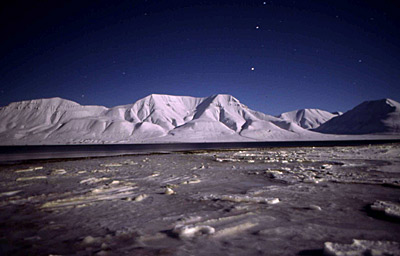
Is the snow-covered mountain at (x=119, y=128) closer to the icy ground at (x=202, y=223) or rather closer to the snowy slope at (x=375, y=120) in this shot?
the snowy slope at (x=375, y=120)

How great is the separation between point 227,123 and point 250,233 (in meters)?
184

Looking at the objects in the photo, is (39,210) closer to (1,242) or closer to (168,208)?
(1,242)

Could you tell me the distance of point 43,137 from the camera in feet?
452

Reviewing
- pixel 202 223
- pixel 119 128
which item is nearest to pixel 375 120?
pixel 119 128

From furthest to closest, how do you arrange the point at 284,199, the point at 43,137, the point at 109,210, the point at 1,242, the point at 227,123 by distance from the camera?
the point at 227,123
the point at 43,137
the point at 284,199
the point at 109,210
the point at 1,242

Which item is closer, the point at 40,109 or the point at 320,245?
the point at 320,245

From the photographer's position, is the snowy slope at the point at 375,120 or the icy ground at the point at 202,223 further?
the snowy slope at the point at 375,120

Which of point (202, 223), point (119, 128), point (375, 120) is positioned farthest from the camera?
point (375, 120)

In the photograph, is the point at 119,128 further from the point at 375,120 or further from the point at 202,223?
the point at 375,120

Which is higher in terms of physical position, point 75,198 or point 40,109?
point 40,109

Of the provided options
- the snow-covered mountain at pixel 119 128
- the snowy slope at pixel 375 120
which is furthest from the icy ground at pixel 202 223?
the snowy slope at pixel 375 120

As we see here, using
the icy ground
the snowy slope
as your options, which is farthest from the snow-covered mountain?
the icy ground

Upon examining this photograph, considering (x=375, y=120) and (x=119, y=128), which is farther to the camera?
(x=375, y=120)

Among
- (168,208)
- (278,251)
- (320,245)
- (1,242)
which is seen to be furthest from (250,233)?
(1,242)
